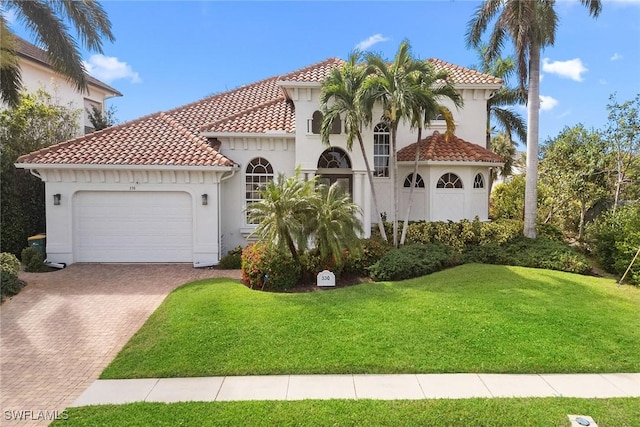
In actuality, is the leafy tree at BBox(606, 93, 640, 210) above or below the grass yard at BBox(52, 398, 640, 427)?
above

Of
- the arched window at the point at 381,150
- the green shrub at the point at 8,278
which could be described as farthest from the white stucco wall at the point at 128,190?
the arched window at the point at 381,150

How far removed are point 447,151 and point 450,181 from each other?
1.30 metres

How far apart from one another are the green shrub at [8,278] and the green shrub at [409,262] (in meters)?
10.9

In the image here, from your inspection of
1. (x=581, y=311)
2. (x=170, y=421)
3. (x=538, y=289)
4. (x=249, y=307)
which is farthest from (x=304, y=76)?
(x=170, y=421)

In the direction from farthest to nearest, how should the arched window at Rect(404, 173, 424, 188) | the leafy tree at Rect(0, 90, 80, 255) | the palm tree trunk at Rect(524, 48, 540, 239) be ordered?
the arched window at Rect(404, 173, 424, 188), the leafy tree at Rect(0, 90, 80, 255), the palm tree trunk at Rect(524, 48, 540, 239)

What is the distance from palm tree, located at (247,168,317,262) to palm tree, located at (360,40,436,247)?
425 centimetres

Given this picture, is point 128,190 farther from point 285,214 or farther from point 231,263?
point 285,214

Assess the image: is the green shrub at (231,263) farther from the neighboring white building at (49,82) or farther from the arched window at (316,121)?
the neighboring white building at (49,82)

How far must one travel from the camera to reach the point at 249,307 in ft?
33.6

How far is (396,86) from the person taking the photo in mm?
14148

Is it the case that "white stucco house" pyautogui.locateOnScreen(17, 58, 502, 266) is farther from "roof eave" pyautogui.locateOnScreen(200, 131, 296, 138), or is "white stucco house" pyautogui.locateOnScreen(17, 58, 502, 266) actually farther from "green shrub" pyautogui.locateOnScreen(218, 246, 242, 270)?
"green shrub" pyautogui.locateOnScreen(218, 246, 242, 270)

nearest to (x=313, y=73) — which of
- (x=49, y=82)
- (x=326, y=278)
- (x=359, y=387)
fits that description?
(x=326, y=278)

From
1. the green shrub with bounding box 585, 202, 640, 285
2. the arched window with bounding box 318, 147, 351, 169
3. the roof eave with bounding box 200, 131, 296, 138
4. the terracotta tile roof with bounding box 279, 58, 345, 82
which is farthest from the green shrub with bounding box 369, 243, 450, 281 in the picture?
the terracotta tile roof with bounding box 279, 58, 345, 82

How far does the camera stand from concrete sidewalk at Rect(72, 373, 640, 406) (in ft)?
21.6
